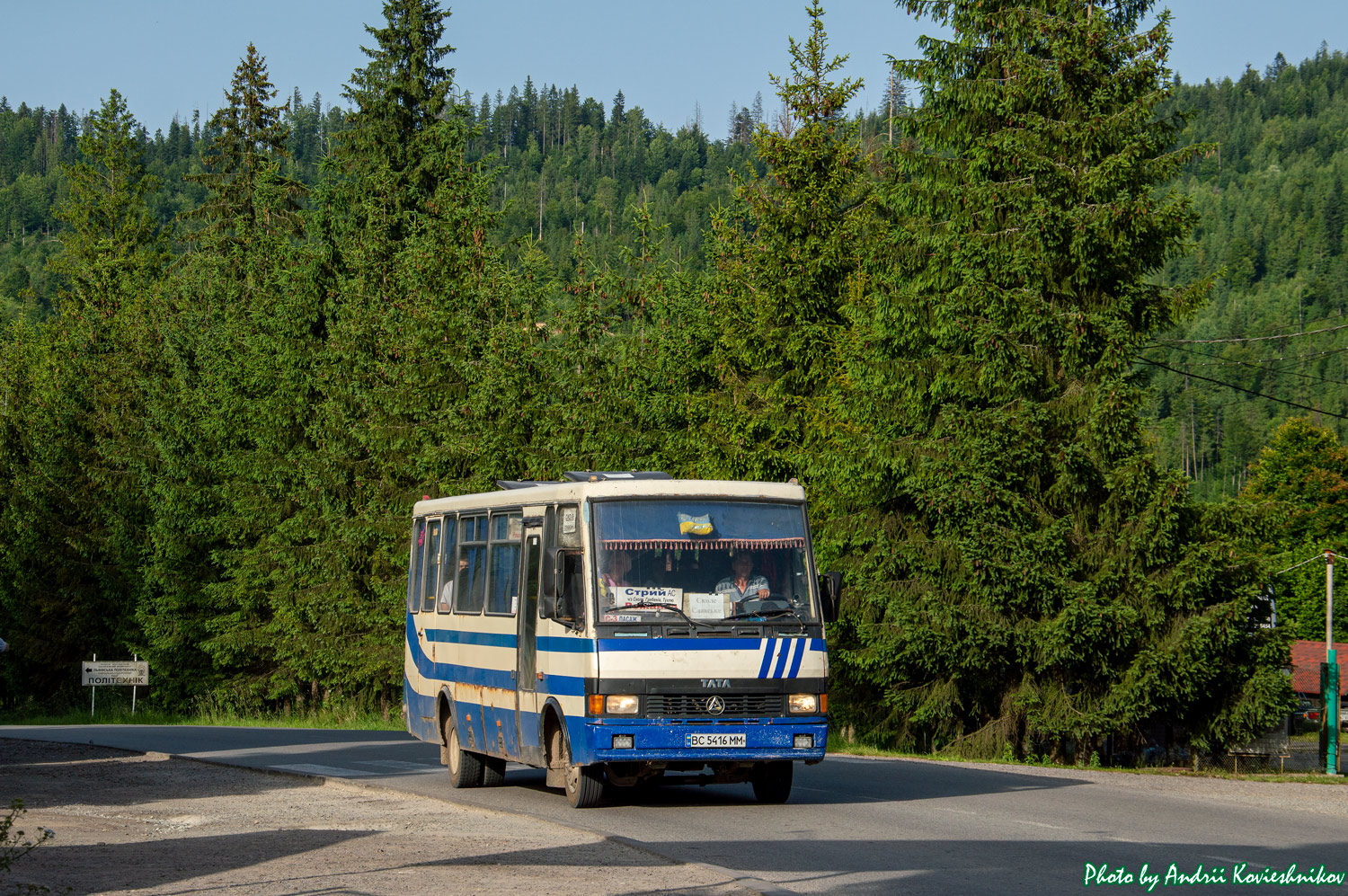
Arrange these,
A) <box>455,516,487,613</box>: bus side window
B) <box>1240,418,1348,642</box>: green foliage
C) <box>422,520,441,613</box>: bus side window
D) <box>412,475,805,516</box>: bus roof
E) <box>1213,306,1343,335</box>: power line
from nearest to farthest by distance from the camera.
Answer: <box>412,475,805,516</box>: bus roof → <box>455,516,487,613</box>: bus side window → <box>422,520,441,613</box>: bus side window → <box>1240,418,1348,642</box>: green foliage → <box>1213,306,1343,335</box>: power line

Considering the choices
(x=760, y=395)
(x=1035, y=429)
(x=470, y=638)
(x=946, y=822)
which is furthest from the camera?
(x=760, y=395)

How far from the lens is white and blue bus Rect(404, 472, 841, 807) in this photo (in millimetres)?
13867

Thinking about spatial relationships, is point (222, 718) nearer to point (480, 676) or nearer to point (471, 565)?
point (471, 565)

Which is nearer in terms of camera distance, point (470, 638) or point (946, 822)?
point (946, 822)

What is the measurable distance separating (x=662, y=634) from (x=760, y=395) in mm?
19597

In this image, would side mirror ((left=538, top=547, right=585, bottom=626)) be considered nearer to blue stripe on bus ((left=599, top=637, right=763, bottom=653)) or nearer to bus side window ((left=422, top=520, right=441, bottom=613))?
blue stripe on bus ((left=599, top=637, right=763, bottom=653))

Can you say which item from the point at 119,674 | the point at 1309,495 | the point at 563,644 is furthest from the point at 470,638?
the point at 1309,495

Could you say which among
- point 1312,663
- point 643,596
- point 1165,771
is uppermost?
point 643,596

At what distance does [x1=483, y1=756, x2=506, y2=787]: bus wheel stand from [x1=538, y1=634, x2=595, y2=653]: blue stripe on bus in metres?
2.94

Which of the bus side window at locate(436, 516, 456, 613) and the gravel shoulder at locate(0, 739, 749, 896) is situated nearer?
the gravel shoulder at locate(0, 739, 749, 896)

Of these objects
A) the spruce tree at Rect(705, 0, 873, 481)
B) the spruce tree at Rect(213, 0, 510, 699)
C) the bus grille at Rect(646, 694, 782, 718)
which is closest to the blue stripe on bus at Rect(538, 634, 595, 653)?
the bus grille at Rect(646, 694, 782, 718)

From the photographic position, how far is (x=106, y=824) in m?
14.3

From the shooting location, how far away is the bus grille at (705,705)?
13.9 metres

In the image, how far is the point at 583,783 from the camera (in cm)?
1453
